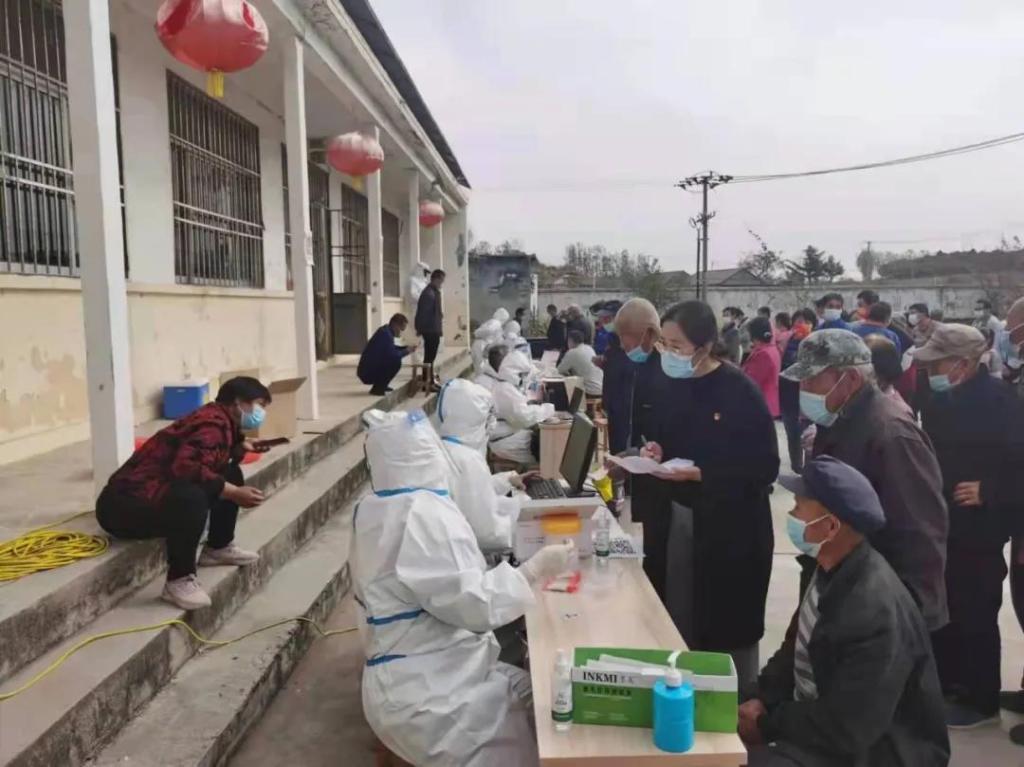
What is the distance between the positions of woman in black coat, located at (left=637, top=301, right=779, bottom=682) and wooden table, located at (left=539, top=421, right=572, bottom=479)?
2934mm

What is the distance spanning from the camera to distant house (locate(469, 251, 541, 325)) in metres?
26.2

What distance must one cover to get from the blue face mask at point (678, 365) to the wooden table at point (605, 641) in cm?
92

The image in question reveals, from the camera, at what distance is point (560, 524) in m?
3.02

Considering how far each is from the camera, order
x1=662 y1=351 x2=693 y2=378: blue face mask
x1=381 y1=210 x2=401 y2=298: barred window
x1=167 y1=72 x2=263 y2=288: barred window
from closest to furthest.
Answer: x1=662 y1=351 x2=693 y2=378: blue face mask, x1=167 y1=72 x2=263 y2=288: barred window, x1=381 y1=210 x2=401 y2=298: barred window

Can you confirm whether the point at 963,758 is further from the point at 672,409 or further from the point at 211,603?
the point at 211,603

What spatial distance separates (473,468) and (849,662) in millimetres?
1927

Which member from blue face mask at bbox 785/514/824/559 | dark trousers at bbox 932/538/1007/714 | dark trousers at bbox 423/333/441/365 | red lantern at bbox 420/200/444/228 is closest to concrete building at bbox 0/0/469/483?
dark trousers at bbox 423/333/441/365

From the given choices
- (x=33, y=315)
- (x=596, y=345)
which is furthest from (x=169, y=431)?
(x=596, y=345)

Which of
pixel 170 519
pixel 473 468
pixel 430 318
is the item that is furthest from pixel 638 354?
pixel 430 318

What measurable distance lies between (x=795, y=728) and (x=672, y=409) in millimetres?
1730

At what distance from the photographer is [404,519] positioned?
247 cm

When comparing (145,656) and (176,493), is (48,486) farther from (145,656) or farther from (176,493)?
(145,656)

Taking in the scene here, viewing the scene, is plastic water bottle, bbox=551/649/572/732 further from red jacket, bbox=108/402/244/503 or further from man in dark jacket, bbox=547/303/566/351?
man in dark jacket, bbox=547/303/566/351

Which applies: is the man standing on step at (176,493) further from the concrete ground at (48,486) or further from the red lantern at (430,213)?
the red lantern at (430,213)
